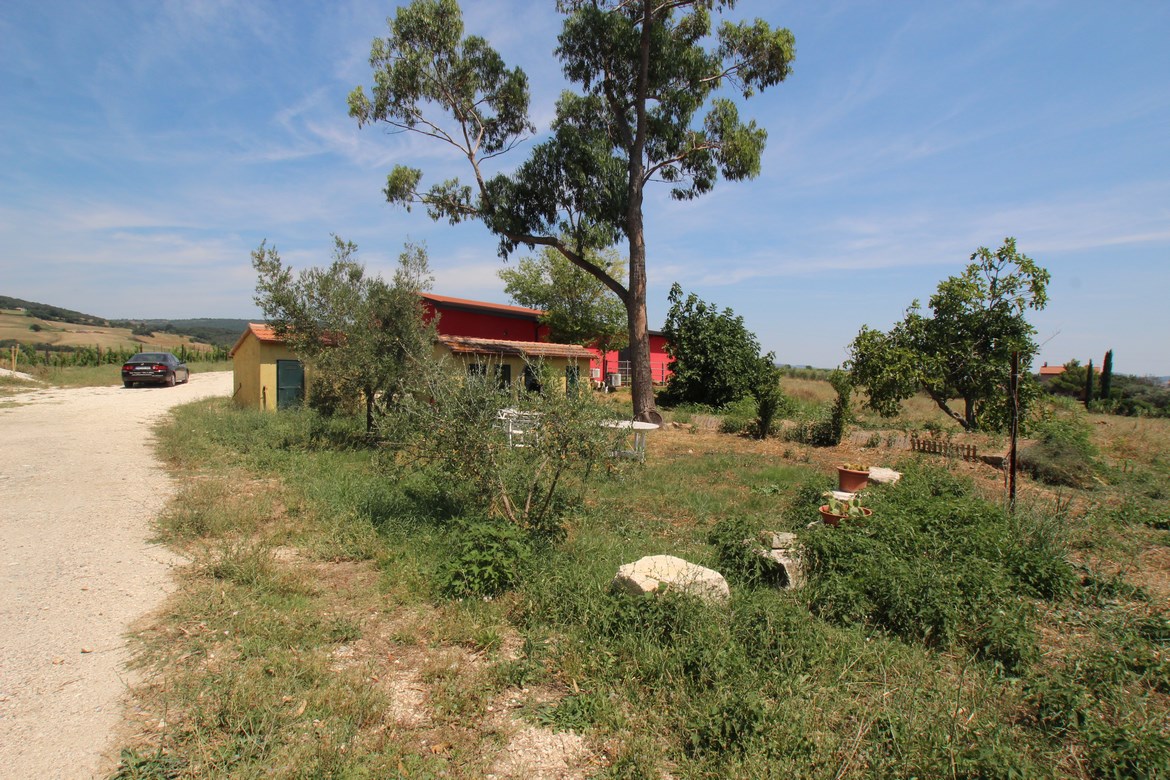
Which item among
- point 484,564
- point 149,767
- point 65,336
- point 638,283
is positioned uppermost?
point 638,283

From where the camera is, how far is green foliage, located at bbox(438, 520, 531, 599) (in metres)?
4.82

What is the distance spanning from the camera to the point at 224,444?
11664mm

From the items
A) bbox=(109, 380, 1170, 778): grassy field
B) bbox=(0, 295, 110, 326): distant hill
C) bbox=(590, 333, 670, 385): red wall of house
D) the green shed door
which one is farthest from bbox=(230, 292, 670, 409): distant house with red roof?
bbox=(0, 295, 110, 326): distant hill

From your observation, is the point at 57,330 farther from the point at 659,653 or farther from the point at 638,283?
the point at 659,653

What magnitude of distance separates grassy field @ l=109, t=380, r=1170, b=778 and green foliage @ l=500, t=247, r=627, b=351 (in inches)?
834

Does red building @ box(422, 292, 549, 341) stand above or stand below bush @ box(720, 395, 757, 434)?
above

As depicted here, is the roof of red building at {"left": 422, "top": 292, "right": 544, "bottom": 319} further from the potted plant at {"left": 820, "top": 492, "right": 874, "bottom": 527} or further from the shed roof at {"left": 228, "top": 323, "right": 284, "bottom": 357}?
the potted plant at {"left": 820, "top": 492, "right": 874, "bottom": 527}

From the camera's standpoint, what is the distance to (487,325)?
25766 millimetres

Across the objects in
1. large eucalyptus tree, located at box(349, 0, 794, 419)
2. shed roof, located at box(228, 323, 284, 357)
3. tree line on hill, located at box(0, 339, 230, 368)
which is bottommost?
tree line on hill, located at box(0, 339, 230, 368)

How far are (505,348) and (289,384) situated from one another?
6371mm

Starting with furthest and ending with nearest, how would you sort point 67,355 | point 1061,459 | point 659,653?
point 67,355 < point 1061,459 < point 659,653

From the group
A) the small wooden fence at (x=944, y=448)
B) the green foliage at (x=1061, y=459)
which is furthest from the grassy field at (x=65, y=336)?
the green foliage at (x=1061, y=459)

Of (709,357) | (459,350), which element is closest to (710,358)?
(709,357)

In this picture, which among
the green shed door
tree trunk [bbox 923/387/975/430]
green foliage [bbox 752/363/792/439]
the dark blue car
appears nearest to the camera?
green foliage [bbox 752/363/792/439]
